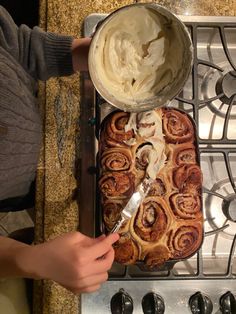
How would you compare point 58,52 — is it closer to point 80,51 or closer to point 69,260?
point 80,51

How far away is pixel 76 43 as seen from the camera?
2.47 feet

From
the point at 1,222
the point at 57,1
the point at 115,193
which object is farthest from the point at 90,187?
the point at 1,222

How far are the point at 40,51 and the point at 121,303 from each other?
0.45 m

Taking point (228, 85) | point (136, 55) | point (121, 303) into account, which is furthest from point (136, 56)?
point (121, 303)

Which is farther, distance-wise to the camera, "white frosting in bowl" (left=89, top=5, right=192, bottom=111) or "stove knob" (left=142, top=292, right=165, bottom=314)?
"stove knob" (left=142, top=292, right=165, bottom=314)

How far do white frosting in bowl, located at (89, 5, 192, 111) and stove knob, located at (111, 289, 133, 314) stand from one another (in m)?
0.33

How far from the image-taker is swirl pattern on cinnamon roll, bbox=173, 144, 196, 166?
730 millimetres

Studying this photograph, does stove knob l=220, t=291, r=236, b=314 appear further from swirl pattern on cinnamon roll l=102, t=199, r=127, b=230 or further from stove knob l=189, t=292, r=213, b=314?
swirl pattern on cinnamon roll l=102, t=199, r=127, b=230

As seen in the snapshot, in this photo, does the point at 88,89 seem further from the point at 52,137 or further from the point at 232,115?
the point at 232,115

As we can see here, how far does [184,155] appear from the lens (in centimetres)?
73

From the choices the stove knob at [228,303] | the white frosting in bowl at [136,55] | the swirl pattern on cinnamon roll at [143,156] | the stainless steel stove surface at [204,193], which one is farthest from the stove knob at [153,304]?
the white frosting in bowl at [136,55]

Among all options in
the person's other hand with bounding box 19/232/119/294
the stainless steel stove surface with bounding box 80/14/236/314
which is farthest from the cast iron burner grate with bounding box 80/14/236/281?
the person's other hand with bounding box 19/232/119/294

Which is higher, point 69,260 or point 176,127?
point 176,127

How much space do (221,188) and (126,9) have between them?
15.5 inches
